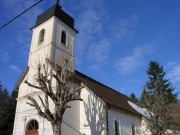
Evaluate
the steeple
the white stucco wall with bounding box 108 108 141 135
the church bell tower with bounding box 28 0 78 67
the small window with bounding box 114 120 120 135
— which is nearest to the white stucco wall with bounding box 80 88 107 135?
the white stucco wall with bounding box 108 108 141 135

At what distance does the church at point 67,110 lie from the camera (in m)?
18.7

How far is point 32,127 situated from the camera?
19.4 metres

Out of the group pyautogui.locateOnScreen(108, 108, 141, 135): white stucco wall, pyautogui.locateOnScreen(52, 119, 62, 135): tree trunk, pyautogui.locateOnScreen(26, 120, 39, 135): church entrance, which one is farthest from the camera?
pyautogui.locateOnScreen(108, 108, 141, 135): white stucco wall

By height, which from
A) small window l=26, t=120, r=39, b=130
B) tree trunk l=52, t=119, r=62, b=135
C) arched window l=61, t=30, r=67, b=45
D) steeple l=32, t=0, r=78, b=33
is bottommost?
tree trunk l=52, t=119, r=62, b=135

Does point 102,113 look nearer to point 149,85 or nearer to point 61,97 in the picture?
point 61,97

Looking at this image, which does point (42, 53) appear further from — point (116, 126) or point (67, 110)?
point (116, 126)

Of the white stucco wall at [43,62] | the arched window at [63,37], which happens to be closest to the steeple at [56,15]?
the white stucco wall at [43,62]

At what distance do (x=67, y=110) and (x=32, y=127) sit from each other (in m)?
3.98

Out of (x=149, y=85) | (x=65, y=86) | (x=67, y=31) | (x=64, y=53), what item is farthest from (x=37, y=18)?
(x=149, y=85)

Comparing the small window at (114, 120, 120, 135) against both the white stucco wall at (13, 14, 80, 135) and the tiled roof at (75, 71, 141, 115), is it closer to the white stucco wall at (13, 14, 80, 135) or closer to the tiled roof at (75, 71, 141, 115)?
the tiled roof at (75, 71, 141, 115)

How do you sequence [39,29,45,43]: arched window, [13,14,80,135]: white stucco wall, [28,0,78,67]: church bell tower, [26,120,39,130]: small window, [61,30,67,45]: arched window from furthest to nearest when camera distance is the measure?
[61,30,67,45]: arched window
[39,29,45,43]: arched window
[28,0,78,67]: church bell tower
[26,120,39,130]: small window
[13,14,80,135]: white stucco wall

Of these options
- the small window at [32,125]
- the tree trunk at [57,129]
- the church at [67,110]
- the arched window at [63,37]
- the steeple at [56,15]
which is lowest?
the tree trunk at [57,129]

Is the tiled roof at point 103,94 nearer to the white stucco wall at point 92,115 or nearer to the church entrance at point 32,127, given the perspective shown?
the white stucco wall at point 92,115

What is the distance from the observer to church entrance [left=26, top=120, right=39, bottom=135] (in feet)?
61.5
